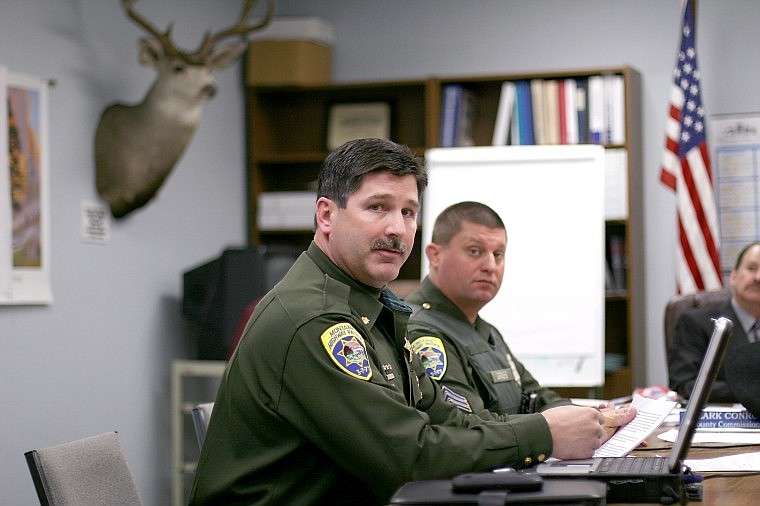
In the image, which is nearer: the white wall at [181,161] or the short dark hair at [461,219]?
the short dark hair at [461,219]

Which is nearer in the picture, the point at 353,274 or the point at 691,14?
the point at 353,274

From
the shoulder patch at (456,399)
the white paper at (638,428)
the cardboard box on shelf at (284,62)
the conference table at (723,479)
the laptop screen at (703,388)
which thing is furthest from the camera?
the cardboard box on shelf at (284,62)

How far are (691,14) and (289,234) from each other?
241 cm

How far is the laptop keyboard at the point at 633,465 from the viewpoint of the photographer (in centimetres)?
172

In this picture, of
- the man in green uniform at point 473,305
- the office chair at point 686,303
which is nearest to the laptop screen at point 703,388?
the man in green uniform at point 473,305

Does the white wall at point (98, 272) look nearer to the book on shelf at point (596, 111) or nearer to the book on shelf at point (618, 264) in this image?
the book on shelf at point (596, 111)

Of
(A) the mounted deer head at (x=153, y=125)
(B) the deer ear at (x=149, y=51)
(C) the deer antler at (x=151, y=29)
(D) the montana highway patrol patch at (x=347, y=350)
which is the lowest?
(D) the montana highway patrol patch at (x=347, y=350)

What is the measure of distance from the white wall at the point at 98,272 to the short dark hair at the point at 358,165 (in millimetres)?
2396

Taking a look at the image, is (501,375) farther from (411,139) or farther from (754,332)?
(411,139)

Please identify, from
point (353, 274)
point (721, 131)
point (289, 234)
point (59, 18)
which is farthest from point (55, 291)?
point (721, 131)

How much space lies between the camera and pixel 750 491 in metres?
1.83

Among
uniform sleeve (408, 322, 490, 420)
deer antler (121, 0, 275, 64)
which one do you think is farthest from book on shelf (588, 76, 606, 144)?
uniform sleeve (408, 322, 490, 420)

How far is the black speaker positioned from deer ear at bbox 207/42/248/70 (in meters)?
0.85

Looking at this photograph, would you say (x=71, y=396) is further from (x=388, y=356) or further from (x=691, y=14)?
(x=691, y=14)
